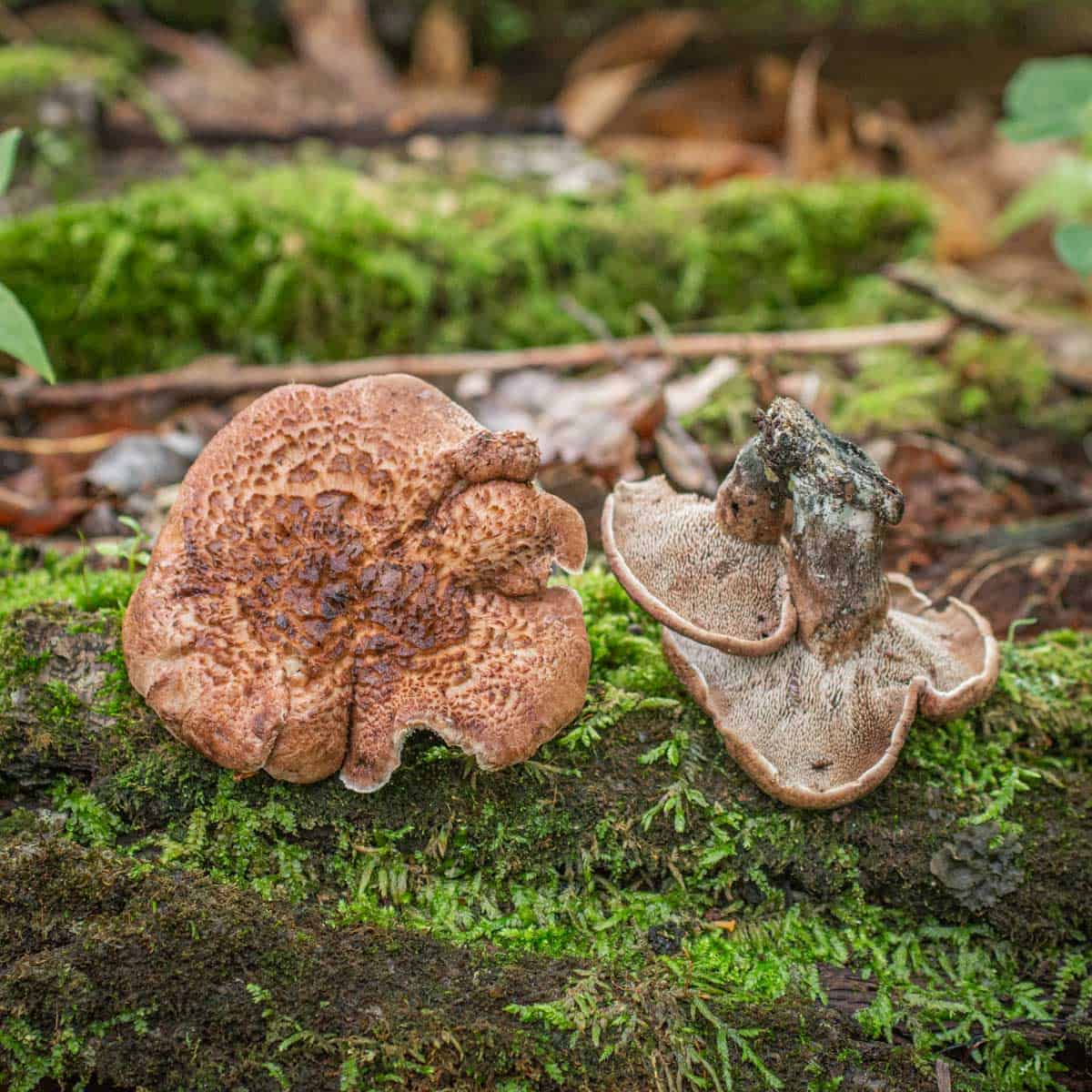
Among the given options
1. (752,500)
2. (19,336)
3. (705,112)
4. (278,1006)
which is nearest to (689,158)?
(705,112)

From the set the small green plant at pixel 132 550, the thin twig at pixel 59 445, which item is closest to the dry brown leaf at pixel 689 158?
the thin twig at pixel 59 445

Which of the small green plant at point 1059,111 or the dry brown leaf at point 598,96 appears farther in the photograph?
the dry brown leaf at point 598,96

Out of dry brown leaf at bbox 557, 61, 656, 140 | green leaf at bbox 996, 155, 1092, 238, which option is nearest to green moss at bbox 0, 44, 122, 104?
dry brown leaf at bbox 557, 61, 656, 140

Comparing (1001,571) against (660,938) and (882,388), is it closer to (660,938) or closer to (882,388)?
(882,388)

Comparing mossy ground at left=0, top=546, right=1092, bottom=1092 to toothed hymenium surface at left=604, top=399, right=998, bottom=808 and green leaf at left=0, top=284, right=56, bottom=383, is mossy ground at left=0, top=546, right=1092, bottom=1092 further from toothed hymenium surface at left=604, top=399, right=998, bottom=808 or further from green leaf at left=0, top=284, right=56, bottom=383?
green leaf at left=0, top=284, right=56, bottom=383

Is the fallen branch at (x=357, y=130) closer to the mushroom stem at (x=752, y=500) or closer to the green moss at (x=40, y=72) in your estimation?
the green moss at (x=40, y=72)

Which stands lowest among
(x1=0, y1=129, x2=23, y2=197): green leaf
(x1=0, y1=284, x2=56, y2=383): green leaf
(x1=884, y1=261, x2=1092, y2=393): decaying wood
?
(x1=884, y1=261, x2=1092, y2=393): decaying wood
